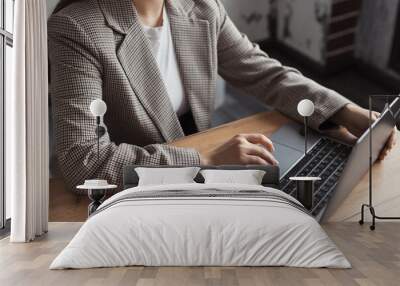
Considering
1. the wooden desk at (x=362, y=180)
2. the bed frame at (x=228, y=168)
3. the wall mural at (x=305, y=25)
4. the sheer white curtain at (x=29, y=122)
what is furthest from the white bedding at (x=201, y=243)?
the wall mural at (x=305, y=25)

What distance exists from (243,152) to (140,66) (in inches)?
40.1

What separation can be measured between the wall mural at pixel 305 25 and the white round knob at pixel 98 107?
1.50 metres

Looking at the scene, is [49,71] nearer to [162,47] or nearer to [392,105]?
[162,47]

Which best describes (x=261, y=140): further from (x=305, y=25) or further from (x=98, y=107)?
(x=98, y=107)

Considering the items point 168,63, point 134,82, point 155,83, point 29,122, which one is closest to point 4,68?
point 29,122

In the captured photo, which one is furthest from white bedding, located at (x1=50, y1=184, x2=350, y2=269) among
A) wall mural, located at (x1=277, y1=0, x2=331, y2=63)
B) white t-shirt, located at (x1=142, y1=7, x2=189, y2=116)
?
wall mural, located at (x1=277, y1=0, x2=331, y2=63)

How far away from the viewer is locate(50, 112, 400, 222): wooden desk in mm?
4789

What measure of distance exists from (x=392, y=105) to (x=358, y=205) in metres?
0.84

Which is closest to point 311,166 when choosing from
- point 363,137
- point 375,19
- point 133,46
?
point 363,137

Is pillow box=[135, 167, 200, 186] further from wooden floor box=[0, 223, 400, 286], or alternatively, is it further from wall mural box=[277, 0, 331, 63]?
wall mural box=[277, 0, 331, 63]

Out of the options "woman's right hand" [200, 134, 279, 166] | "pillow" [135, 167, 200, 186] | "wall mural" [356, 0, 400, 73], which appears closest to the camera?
"pillow" [135, 167, 200, 186]

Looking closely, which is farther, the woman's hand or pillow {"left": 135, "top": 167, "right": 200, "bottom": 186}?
the woman's hand

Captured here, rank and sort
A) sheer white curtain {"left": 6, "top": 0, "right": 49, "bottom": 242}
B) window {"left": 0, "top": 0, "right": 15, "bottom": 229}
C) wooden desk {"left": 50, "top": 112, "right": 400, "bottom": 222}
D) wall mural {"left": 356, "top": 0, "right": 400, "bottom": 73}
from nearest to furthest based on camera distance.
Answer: sheer white curtain {"left": 6, "top": 0, "right": 49, "bottom": 242} → window {"left": 0, "top": 0, "right": 15, "bottom": 229} → wooden desk {"left": 50, "top": 112, "right": 400, "bottom": 222} → wall mural {"left": 356, "top": 0, "right": 400, "bottom": 73}

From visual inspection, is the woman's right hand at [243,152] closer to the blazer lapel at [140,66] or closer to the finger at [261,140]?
the finger at [261,140]
